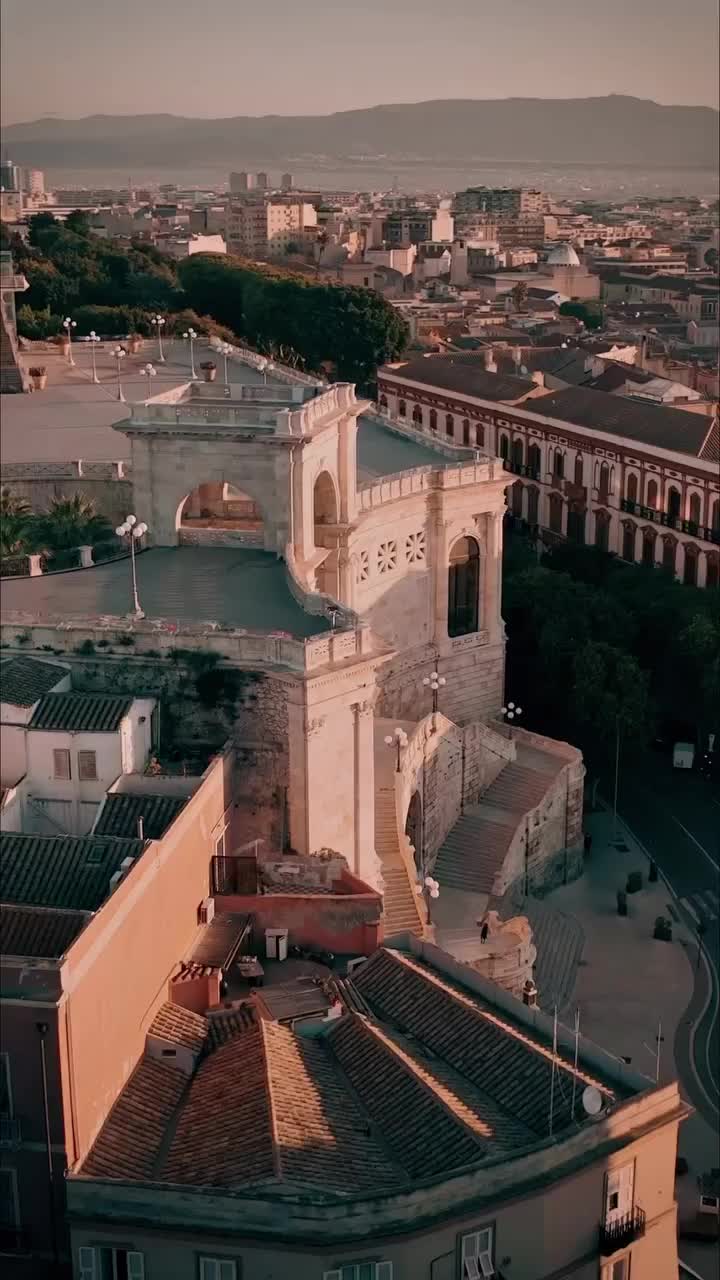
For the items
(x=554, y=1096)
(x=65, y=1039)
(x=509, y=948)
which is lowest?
(x=509, y=948)

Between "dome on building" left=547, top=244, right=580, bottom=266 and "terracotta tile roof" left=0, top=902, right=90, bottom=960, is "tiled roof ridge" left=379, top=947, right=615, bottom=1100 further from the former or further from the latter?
"dome on building" left=547, top=244, right=580, bottom=266

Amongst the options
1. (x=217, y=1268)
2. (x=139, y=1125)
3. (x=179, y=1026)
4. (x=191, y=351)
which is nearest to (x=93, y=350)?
(x=191, y=351)

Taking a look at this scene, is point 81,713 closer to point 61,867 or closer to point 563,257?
point 61,867

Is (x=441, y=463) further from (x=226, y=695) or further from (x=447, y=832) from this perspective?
(x=226, y=695)

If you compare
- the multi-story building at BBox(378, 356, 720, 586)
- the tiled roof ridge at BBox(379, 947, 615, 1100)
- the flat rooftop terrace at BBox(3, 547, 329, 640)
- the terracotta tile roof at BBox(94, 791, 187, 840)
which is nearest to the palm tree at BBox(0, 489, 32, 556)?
the flat rooftop terrace at BBox(3, 547, 329, 640)

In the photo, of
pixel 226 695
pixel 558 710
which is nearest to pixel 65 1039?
pixel 226 695

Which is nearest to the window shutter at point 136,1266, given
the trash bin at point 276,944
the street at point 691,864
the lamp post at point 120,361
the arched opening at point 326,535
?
the trash bin at point 276,944
